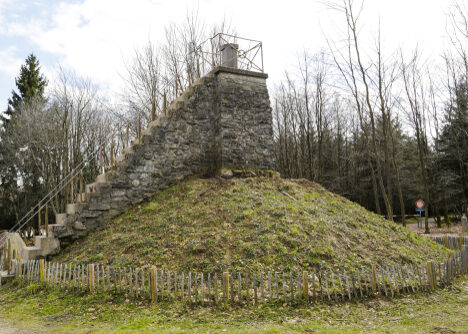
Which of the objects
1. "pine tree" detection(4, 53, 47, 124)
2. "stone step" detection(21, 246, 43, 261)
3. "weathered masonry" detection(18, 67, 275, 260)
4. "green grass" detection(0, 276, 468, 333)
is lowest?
"green grass" detection(0, 276, 468, 333)

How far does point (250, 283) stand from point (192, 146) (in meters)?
6.49

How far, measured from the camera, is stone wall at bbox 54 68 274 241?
10430 mm

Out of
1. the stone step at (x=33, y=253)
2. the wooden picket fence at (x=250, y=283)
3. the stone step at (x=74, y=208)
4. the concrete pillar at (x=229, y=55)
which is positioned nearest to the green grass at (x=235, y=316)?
the wooden picket fence at (x=250, y=283)

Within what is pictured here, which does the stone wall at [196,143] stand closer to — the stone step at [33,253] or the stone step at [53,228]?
the stone step at [53,228]

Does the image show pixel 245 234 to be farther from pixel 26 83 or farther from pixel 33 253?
pixel 26 83

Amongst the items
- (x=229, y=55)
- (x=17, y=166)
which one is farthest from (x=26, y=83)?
(x=229, y=55)

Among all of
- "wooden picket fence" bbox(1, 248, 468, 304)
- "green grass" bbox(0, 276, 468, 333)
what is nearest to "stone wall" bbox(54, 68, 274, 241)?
"wooden picket fence" bbox(1, 248, 468, 304)

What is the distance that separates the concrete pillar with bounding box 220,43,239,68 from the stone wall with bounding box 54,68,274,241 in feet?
2.41

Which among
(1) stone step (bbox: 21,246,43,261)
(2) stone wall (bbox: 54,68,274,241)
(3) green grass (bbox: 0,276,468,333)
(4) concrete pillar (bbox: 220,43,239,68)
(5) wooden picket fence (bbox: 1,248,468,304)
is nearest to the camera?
(3) green grass (bbox: 0,276,468,333)

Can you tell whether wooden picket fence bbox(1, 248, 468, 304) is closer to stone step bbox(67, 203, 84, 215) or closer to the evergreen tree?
stone step bbox(67, 203, 84, 215)

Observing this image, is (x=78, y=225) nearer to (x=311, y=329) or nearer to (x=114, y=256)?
(x=114, y=256)

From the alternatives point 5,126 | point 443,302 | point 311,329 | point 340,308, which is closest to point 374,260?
point 443,302

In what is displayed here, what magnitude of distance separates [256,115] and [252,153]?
5.11ft

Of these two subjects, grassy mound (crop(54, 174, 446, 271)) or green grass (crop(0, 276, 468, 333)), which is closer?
green grass (crop(0, 276, 468, 333))
